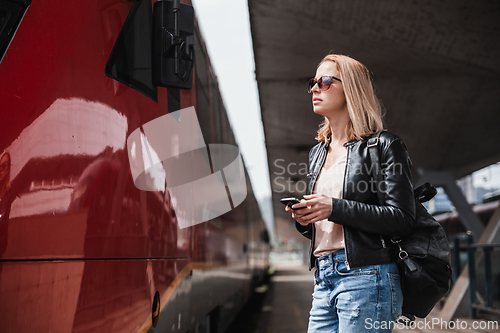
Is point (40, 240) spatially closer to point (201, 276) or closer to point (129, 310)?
point (129, 310)

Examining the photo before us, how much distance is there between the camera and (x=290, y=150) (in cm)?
1898

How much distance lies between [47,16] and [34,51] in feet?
0.60

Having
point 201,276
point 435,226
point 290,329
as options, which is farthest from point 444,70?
point 435,226

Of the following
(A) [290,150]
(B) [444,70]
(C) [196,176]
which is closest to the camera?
(C) [196,176]

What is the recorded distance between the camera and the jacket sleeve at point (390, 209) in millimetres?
1652

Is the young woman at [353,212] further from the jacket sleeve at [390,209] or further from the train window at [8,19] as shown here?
the train window at [8,19]

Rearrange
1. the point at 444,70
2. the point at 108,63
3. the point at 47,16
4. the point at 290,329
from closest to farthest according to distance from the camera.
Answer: the point at 47,16, the point at 108,63, the point at 290,329, the point at 444,70

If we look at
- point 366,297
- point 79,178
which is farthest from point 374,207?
point 79,178

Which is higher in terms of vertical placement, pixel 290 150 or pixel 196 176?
pixel 290 150

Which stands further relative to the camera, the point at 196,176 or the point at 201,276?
the point at 201,276

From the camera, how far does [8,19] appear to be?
1.61 metres

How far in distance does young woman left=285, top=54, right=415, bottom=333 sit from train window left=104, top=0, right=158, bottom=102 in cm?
89

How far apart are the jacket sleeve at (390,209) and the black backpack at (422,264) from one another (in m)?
0.06

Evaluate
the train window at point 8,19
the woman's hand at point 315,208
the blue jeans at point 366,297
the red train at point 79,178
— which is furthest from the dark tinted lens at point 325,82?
the train window at point 8,19
